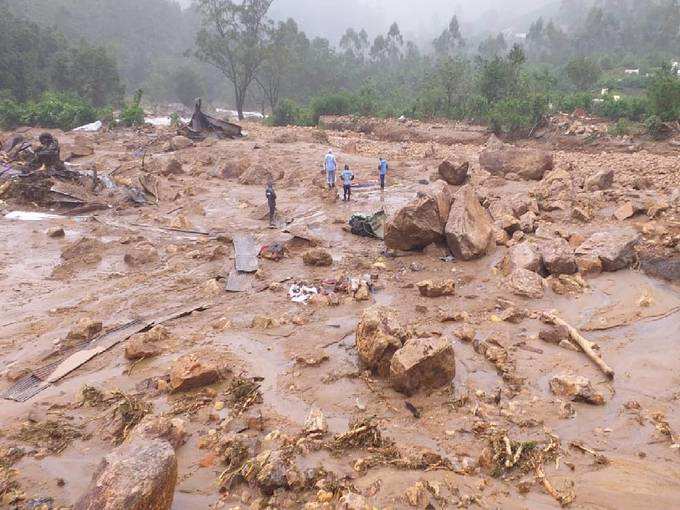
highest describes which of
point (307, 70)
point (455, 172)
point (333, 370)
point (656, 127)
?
point (307, 70)

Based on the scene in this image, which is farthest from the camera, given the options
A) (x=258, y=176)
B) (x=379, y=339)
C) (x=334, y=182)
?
(x=258, y=176)

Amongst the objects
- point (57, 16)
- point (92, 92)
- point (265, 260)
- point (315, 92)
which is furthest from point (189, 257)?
point (57, 16)

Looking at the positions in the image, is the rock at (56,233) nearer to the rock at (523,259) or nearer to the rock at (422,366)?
the rock at (422,366)

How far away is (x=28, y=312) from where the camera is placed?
7.02 meters

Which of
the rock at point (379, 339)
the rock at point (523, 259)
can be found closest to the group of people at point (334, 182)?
the rock at point (523, 259)

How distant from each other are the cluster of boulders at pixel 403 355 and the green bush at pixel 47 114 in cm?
2510

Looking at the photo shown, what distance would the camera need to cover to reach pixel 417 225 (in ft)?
27.0

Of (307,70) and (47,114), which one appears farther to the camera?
(307,70)

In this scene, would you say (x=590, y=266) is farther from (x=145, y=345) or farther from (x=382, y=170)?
(x=382, y=170)

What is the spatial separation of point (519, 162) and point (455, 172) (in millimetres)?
1711

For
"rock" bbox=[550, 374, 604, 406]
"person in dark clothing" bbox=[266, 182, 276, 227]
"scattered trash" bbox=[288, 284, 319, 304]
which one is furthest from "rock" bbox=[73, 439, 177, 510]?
"person in dark clothing" bbox=[266, 182, 276, 227]

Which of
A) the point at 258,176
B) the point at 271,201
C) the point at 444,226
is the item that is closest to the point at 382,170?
the point at 271,201

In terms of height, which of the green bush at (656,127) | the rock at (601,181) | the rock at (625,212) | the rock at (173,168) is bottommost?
the rock at (173,168)

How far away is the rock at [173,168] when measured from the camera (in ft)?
49.6
